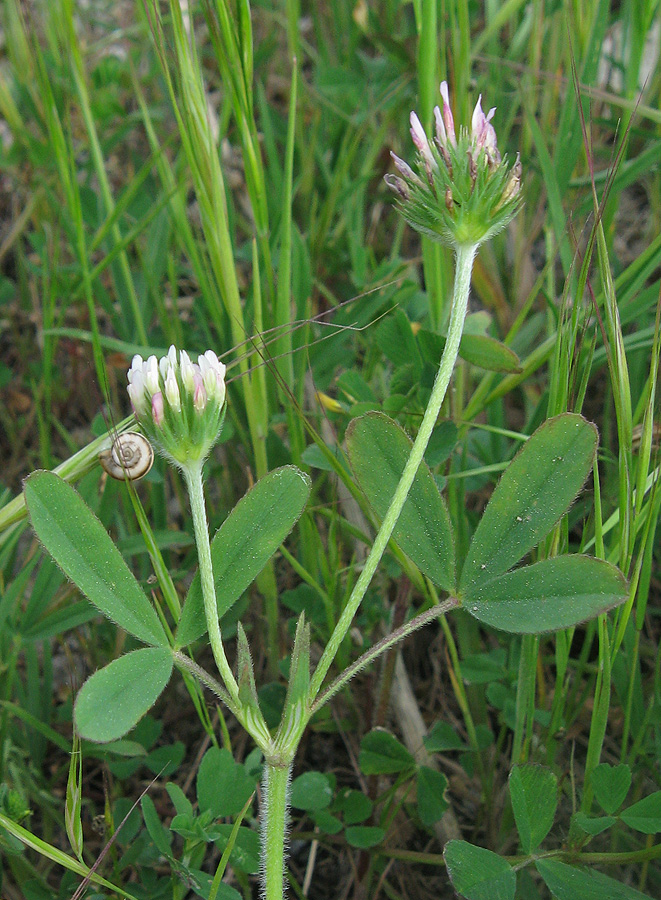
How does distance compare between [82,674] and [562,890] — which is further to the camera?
[82,674]

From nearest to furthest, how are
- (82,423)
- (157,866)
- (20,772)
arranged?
(157,866)
(20,772)
(82,423)

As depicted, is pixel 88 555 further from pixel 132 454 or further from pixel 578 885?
pixel 578 885

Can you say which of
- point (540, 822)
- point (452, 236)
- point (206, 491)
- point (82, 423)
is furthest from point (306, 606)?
point (82, 423)

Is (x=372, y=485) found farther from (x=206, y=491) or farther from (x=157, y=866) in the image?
(x=157, y=866)

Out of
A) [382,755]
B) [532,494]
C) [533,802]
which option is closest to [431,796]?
[382,755]

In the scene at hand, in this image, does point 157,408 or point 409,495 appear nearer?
point 157,408


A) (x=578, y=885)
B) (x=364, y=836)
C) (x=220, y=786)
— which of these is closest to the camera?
(x=578, y=885)
